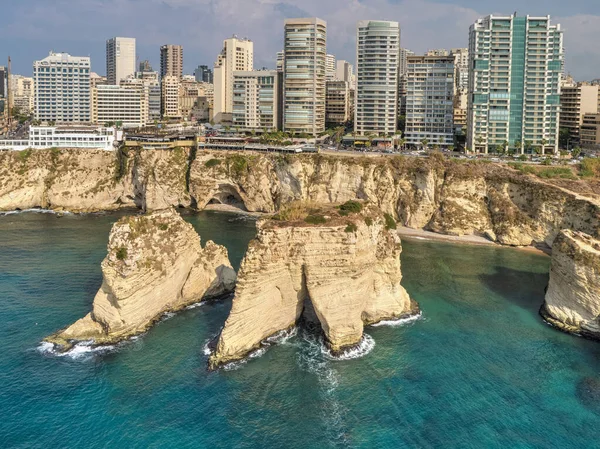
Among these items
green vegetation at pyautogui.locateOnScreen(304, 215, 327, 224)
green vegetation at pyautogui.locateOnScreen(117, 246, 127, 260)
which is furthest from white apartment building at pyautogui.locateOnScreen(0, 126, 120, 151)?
green vegetation at pyautogui.locateOnScreen(304, 215, 327, 224)

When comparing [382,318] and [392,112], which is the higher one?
[392,112]

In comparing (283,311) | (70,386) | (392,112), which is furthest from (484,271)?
(392,112)

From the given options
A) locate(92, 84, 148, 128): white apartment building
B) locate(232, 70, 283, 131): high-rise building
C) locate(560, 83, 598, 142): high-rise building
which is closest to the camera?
locate(560, 83, 598, 142): high-rise building

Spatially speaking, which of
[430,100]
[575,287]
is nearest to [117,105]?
[430,100]

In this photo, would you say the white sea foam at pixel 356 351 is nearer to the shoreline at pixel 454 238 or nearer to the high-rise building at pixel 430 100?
the shoreline at pixel 454 238

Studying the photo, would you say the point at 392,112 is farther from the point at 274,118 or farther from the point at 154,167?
the point at 154,167

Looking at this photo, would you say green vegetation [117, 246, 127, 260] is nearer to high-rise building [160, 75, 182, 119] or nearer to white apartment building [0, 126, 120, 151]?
white apartment building [0, 126, 120, 151]
